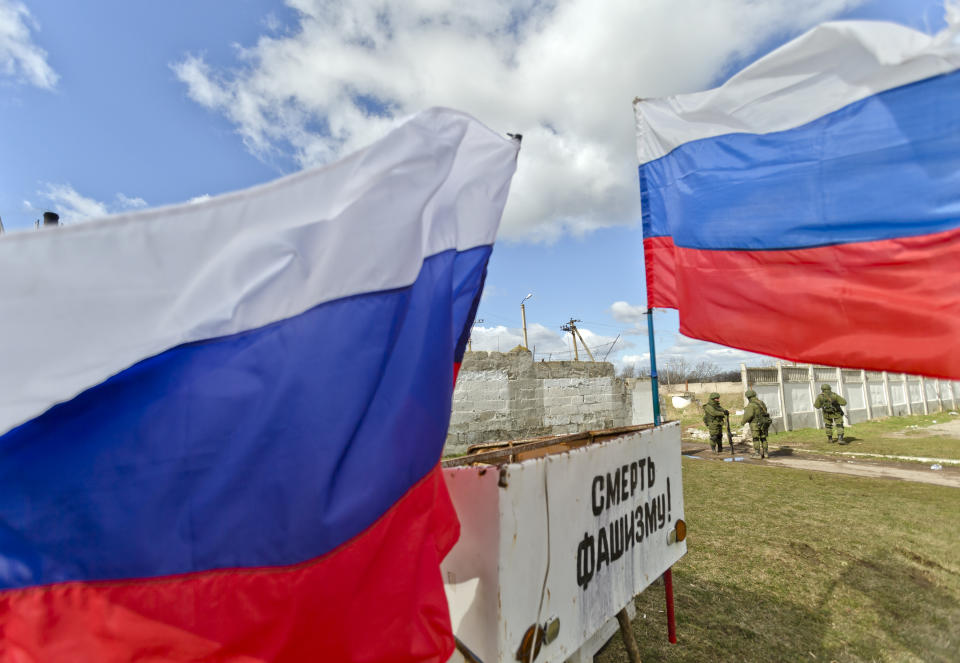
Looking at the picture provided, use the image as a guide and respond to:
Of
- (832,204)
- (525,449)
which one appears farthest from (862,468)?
(525,449)

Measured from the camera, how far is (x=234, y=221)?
1.41m

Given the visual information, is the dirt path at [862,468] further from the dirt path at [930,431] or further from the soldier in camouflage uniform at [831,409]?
the dirt path at [930,431]

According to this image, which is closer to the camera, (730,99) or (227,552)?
(227,552)

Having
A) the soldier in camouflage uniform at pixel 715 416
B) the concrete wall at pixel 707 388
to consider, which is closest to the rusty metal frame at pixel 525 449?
the soldier in camouflage uniform at pixel 715 416

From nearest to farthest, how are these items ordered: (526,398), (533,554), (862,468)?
1. (533,554)
2. (526,398)
3. (862,468)

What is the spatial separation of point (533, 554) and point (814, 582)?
4.12 metres

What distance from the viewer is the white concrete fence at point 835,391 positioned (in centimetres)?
1628

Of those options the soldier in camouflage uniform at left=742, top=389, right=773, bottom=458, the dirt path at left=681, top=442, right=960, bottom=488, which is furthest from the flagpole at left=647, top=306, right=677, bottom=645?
the soldier in camouflage uniform at left=742, top=389, right=773, bottom=458

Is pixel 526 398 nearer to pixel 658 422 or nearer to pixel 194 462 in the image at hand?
pixel 658 422

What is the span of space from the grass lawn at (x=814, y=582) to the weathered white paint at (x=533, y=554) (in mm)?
1697

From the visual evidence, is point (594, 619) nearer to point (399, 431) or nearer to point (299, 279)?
point (399, 431)

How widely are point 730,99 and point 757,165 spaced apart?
457 millimetres

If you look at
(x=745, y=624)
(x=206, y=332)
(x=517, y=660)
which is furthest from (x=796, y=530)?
(x=206, y=332)

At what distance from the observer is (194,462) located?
1261 mm
